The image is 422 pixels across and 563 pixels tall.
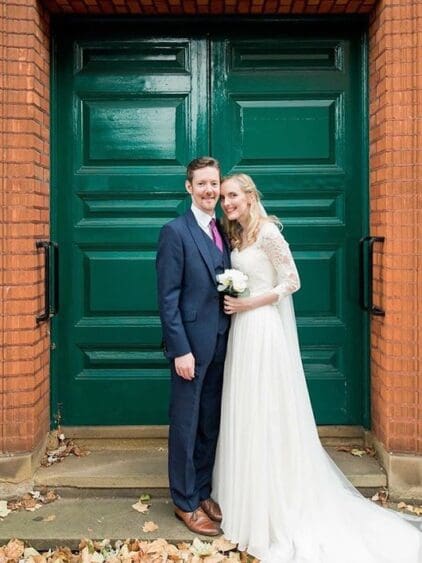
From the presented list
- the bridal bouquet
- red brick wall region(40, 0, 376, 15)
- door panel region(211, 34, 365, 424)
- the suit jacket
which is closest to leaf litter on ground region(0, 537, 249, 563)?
the suit jacket

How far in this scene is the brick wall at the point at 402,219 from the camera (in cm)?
461

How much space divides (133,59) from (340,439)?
10.7 feet

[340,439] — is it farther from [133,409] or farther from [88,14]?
[88,14]

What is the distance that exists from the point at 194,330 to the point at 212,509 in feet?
3.71

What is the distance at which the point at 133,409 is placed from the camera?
5.32 metres

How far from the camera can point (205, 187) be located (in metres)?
4.14

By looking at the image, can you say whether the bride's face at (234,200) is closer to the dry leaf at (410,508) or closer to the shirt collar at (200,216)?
the shirt collar at (200,216)

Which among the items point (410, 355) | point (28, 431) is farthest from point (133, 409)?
point (410, 355)

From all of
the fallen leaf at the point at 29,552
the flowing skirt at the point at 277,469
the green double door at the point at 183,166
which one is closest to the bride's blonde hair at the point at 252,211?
the flowing skirt at the point at 277,469

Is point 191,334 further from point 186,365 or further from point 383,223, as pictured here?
point 383,223

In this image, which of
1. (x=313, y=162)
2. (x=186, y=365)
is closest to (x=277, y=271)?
(x=186, y=365)

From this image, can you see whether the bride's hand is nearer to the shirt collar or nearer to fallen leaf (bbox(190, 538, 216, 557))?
the shirt collar

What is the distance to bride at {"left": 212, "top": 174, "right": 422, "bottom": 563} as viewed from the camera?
400 cm

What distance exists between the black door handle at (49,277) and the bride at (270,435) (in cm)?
138
